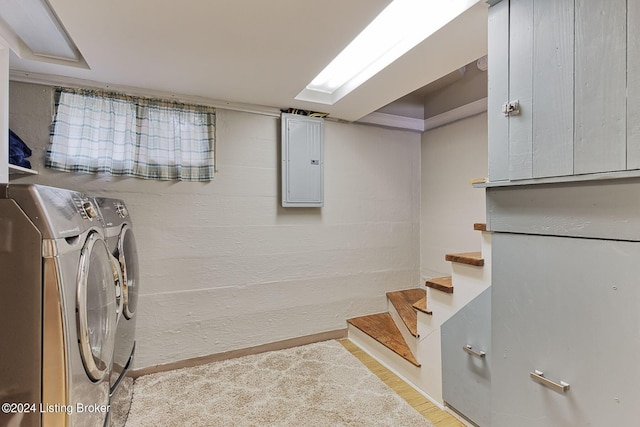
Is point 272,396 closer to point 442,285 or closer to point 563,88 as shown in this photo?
point 442,285

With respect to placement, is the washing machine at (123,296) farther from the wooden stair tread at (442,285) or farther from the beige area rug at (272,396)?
the wooden stair tread at (442,285)

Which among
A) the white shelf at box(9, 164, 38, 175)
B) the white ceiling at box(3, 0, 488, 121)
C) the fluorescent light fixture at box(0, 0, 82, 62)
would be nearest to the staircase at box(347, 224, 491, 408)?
the white ceiling at box(3, 0, 488, 121)

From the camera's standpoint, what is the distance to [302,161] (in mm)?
2672

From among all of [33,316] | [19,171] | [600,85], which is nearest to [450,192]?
[600,85]

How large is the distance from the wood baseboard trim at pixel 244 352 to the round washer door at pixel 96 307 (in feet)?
3.57

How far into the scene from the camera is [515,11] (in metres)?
1.30

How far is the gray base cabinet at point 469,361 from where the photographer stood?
1549 millimetres

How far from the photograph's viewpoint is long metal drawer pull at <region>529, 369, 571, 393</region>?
3.86 feet

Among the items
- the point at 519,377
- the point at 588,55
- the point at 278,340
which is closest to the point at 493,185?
the point at 588,55

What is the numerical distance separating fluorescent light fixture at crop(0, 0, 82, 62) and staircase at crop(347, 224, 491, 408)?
2409 mm

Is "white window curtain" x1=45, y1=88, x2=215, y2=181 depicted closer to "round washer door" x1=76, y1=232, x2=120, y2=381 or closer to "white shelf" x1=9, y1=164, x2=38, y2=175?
"white shelf" x1=9, y1=164, x2=38, y2=175

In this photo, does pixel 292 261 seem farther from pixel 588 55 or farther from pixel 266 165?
pixel 588 55

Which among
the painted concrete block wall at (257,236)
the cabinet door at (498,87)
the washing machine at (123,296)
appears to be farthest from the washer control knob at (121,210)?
the cabinet door at (498,87)

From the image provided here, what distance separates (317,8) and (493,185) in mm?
1148
